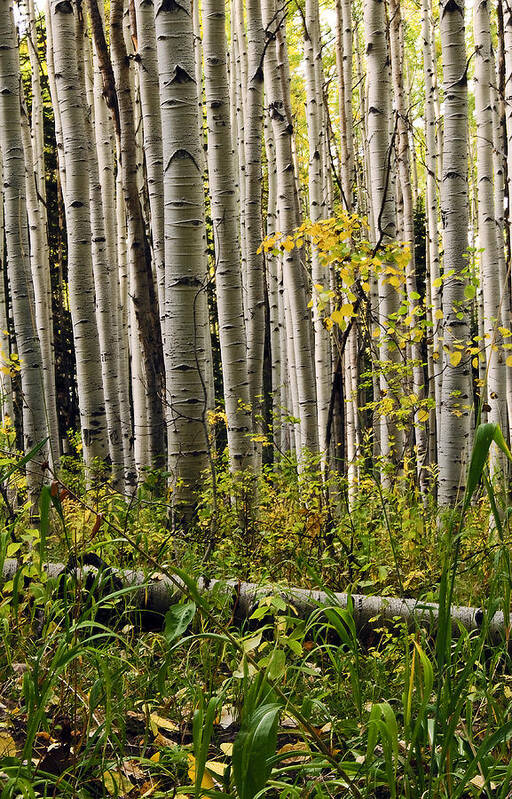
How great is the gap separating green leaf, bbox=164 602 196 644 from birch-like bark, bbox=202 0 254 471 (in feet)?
8.44

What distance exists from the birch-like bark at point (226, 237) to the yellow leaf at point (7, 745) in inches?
104

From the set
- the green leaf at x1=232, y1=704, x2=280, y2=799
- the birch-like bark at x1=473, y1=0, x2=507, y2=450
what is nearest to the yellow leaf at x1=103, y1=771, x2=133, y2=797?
the green leaf at x1=232, y1=704, x2=280, y2=799

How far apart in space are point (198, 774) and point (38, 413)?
11.2 feet

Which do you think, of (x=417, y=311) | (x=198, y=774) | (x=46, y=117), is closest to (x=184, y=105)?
(x=417, y=311)

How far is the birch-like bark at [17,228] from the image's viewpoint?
13.5ft

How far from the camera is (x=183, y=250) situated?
361 cm

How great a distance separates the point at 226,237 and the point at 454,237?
148 centimetres

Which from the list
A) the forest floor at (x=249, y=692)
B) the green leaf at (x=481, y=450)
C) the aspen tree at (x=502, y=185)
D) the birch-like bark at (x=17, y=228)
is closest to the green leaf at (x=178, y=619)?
the forest floor at (x=249, y=692)

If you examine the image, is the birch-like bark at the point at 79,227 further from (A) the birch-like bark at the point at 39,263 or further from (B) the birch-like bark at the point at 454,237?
(A) the birch-like bark at the point at 39,263

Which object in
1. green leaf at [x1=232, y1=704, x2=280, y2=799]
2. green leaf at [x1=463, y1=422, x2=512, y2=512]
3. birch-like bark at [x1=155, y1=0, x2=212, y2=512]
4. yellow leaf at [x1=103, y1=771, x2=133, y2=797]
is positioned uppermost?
birch-like bark at [x1=155, y1=0, x2=212, y2=512]

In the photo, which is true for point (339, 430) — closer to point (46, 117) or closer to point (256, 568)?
point (256, 568)

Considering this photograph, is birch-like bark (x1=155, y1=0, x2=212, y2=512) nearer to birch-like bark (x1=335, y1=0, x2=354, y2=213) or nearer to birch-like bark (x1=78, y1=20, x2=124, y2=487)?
birch-like bark (x1=78, y1=20, x2=124, y2=487)

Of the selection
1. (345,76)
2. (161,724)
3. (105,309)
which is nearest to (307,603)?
(161,724)

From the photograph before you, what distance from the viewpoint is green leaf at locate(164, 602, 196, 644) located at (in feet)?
5.19
